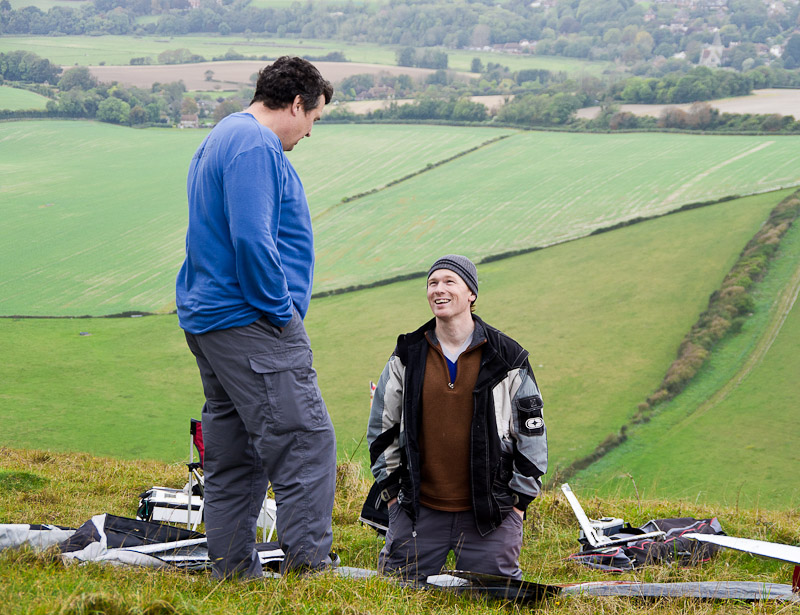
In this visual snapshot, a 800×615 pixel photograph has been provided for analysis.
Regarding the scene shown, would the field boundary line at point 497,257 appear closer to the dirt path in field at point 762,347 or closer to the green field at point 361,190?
the green field at point 361,190

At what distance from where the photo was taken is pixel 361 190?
5422 cm

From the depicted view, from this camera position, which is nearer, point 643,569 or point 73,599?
point 73,599

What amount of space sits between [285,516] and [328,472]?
9.1 inches

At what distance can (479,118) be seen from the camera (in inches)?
2771

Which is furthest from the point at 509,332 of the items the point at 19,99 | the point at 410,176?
the point at 19,99

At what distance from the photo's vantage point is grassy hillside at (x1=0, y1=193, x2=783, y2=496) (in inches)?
956

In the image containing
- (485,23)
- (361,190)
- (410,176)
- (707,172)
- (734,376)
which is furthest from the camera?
(485,23)

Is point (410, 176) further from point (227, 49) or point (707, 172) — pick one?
point (227, 49)

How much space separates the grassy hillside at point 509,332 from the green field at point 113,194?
19.2ft

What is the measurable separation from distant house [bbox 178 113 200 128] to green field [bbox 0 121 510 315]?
113 inches

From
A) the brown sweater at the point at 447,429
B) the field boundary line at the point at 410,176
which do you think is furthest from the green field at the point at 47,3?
the brown sweater at the point at 447,429

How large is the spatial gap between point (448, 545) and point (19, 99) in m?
73.9

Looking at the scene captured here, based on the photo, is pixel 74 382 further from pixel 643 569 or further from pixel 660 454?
pixel 643 569

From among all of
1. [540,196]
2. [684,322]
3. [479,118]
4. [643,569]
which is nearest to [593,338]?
[684,322]
